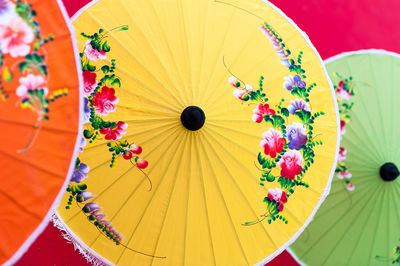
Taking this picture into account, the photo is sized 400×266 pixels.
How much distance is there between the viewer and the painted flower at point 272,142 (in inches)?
38.1

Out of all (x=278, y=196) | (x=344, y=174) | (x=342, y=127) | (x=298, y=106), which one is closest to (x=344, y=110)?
(x=342, y=127)

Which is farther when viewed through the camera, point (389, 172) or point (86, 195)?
point (389, 172)

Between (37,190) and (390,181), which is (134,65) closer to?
(37,190)

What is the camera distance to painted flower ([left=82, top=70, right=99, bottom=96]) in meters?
0.92

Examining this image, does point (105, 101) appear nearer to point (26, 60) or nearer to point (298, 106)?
point (26, 60)

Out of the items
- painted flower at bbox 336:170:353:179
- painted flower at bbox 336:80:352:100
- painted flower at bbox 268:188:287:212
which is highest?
painted flower at bbox 336:80:352:100

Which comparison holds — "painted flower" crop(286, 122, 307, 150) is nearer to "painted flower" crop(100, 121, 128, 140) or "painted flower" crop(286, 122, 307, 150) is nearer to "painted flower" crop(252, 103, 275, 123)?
"painted flower" crop(252, 103, 275, 123)

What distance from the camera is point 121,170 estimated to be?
0.92 metres

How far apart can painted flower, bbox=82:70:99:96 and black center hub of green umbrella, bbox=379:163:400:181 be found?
2.83 feet

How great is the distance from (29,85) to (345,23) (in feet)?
5.27

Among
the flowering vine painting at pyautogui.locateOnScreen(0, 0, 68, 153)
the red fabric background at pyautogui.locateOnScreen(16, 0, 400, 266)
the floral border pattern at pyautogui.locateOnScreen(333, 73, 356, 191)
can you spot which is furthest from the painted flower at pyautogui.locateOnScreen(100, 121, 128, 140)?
the red fabric background at pyautogui.locateOnScreen(16, 0, 400, 266)

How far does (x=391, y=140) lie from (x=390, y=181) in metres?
0.13

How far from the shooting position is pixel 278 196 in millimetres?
979

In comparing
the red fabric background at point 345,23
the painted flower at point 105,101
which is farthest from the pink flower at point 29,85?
the red fabric background at point 345,23
